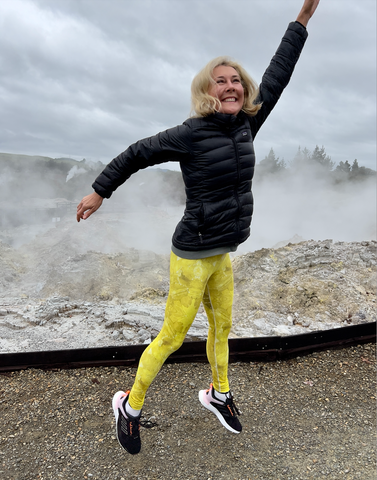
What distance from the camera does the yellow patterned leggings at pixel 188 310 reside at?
1.89 m

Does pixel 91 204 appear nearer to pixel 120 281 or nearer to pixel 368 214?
pixel 120 281

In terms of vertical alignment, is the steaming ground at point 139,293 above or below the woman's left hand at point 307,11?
below

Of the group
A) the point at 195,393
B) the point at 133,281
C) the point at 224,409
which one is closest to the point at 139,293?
the point at 133,281

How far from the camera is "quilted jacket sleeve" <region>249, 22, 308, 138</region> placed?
80.1 inches

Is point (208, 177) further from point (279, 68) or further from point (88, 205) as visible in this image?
point (279, 68)

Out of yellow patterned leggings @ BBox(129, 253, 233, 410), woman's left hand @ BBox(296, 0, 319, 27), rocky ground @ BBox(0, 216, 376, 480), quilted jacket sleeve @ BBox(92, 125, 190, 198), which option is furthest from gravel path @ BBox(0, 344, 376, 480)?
woman's left hand @ BBox(296, 0, 319, 27)

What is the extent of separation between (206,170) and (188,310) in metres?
0.81

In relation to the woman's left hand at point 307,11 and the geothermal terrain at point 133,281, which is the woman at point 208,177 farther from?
the geothermal terrain at point 133,281

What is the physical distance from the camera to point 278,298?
433 centimetres

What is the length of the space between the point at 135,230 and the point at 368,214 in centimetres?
711

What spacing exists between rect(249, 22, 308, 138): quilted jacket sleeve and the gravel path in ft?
6.62

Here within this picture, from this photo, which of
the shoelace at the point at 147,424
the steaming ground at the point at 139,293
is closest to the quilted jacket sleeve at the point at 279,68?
the shoelace at the point at 147,424

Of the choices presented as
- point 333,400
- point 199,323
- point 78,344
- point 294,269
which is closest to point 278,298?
point 294,269

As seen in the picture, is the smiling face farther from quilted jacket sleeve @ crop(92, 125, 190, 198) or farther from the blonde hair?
quilted jacket sleeve @ crop(92, 125, 190, 198)
